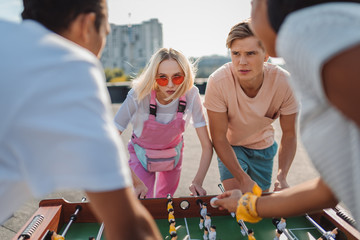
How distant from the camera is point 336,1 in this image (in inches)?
27.5

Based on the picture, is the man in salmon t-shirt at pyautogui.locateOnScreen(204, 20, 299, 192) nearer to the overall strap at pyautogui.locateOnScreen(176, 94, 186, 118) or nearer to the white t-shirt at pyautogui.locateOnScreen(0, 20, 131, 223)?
the overall strap at pyautogui.locateOnScreen(176, 94, 186, 118)

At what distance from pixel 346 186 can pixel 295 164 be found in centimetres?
517

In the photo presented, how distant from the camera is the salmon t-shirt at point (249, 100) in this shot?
230 centimetres

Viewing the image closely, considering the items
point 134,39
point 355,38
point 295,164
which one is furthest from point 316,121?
point 134,39

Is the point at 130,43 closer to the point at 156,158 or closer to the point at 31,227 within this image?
the point at 156,158

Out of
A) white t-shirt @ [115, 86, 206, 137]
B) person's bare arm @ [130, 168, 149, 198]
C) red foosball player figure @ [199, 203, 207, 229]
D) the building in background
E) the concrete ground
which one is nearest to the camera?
red foosball player figure @ [199, 203, 207, 229]

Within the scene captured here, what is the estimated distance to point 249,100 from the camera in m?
2.33

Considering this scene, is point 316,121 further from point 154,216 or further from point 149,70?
point 149,70

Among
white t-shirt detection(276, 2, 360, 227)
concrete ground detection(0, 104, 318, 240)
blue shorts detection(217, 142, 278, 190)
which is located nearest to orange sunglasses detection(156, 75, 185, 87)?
blue shorts detection(217, 142, 278, 190)

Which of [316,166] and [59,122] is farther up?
[59,122]

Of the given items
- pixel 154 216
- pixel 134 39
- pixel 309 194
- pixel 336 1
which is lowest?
pixel 134 39

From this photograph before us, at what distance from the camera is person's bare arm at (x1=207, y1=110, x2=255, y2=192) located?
224 cm

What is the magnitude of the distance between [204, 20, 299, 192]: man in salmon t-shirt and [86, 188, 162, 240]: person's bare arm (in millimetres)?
1605

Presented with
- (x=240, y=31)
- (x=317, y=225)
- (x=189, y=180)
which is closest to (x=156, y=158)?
(x=240, y=31)
